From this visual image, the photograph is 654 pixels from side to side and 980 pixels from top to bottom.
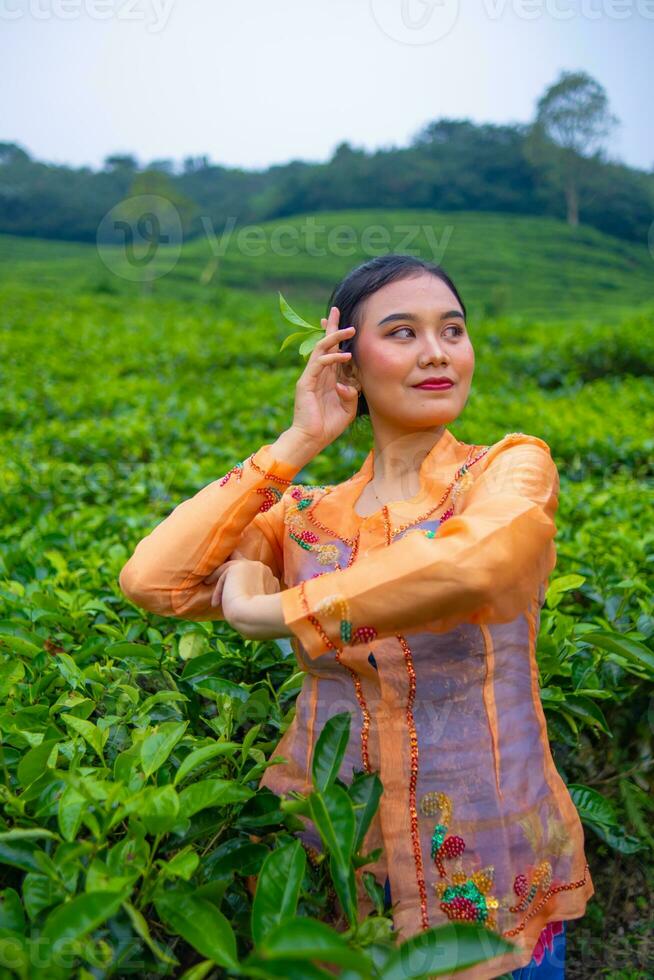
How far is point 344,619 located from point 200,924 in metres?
0.38

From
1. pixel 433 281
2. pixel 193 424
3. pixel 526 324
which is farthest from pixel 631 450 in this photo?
pixel 526 324

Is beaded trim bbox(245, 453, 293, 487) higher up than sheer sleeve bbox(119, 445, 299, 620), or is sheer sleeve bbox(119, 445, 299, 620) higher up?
beaded trim bbox(245, 453, 293, 487)

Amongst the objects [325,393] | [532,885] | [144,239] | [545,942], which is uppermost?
[144,239]

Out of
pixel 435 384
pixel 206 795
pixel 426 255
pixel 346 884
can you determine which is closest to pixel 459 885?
pixel 346 884

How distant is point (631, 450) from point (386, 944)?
2.84 m

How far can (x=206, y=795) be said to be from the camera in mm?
1099

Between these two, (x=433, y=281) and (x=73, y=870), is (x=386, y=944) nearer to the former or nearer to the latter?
(x=73, y=870)

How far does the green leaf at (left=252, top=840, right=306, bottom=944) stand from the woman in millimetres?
201

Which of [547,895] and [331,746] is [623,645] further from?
[331,746]

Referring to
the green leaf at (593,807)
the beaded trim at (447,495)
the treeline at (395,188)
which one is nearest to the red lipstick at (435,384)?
the beaded trim at (447,495)

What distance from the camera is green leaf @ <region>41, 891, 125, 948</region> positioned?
0.92 meters

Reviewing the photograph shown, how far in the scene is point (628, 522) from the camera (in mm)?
2416

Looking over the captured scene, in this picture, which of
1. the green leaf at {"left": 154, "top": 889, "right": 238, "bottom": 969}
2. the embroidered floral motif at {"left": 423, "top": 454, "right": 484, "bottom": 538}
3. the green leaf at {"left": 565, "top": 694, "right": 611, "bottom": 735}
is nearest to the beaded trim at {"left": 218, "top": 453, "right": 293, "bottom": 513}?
the embroidered floral motif at {"left": 423, "top": 454, "right": 484, "bottom": 538}

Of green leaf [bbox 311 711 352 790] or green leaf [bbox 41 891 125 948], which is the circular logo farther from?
green leaf [bbox 41 891 125 948]
